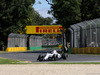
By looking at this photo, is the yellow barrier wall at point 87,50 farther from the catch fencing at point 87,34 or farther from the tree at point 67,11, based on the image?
the tree at point 67,11

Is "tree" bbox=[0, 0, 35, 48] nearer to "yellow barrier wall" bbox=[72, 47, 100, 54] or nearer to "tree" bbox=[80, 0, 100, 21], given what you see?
"tree" bbox=[80, 0, 100, 21]

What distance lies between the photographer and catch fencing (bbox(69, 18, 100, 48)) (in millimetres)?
32875

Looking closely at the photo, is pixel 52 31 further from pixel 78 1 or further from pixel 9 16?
pixel 78 1

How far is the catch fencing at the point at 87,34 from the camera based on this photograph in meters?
32.9

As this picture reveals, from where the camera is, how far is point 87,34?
112 feet

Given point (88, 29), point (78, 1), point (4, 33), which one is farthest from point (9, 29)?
point (88, 29)

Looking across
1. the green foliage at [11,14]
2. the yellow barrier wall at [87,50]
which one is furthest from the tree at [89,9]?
the green foliage at [11,14]

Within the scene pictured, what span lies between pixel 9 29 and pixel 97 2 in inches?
877

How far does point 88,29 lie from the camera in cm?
3422

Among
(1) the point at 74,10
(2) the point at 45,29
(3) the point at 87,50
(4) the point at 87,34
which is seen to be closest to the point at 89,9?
(1) the point at 74,10

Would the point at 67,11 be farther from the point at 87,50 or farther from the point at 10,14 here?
the point at 10,14

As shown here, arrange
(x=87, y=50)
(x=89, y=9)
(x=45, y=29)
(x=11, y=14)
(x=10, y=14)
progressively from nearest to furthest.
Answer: (x=87, y=50) → (x=89, y=9) → (x=10, y=14) → (x=11, y=14) → (x=45, y=29)
